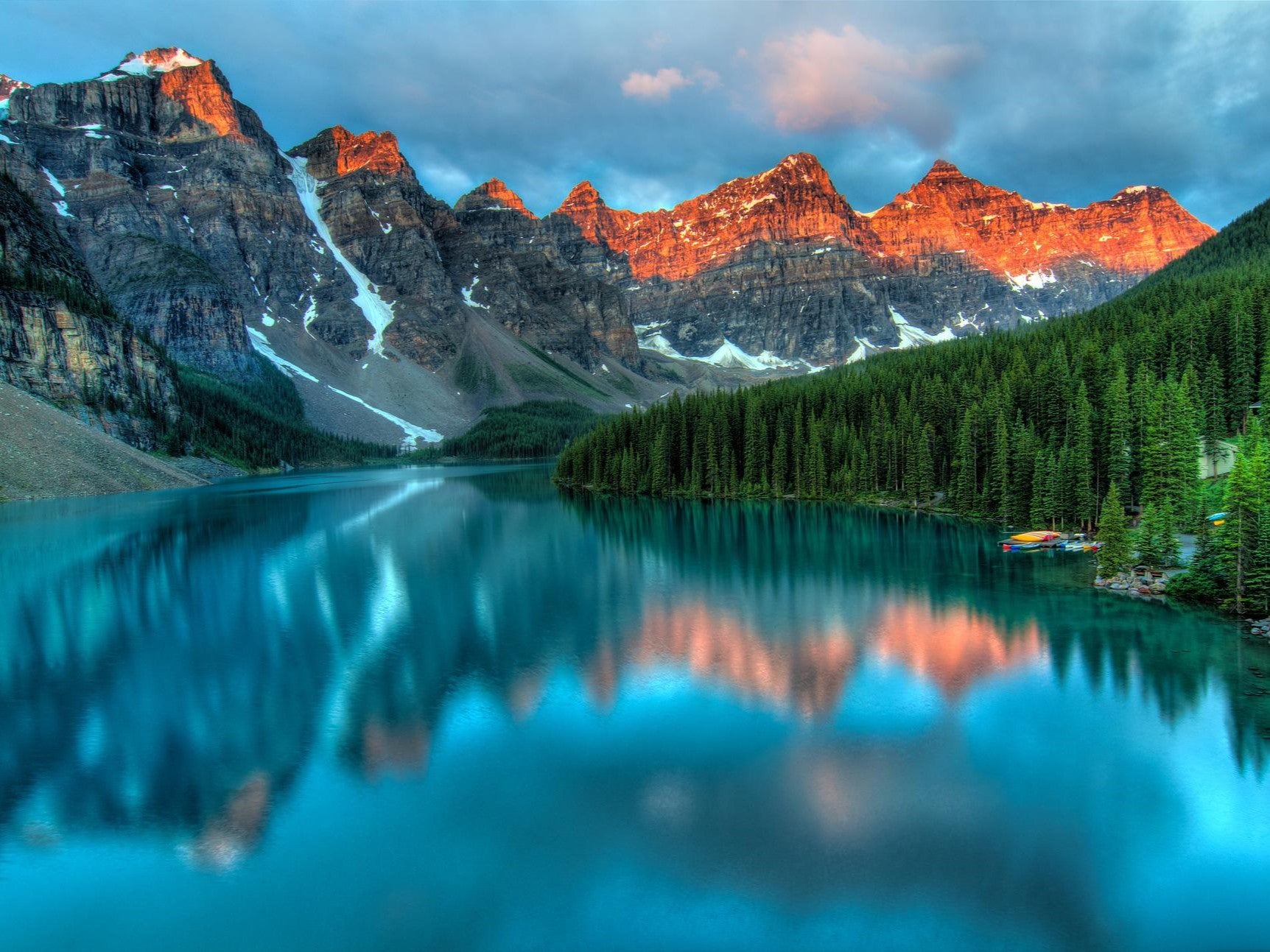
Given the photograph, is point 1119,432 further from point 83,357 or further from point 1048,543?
point 83,357

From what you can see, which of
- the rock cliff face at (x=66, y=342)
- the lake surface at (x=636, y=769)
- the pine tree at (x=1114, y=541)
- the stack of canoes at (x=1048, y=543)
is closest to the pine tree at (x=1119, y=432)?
the stack of canoes at (x=1048, y=543)

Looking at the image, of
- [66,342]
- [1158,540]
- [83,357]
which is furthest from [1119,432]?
[83,357]

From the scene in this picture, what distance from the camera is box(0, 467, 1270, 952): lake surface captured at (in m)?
13.6

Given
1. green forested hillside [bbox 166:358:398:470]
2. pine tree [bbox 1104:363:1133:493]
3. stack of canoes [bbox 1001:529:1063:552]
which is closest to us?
stack of canoes [bbox 1001:529:1063:552]

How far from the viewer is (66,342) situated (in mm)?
118125

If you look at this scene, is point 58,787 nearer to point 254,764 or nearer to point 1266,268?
point 254,764

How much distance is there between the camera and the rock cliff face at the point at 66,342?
111688 millimetres

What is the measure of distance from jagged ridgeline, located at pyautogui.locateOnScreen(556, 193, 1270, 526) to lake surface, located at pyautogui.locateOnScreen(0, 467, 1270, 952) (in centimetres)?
1546

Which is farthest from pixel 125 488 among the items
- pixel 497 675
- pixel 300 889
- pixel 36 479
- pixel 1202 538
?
pixel 1202 538

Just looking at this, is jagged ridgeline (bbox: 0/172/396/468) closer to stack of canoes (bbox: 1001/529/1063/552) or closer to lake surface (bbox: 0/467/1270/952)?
lake surface (bbox: 0/467/1270/952)

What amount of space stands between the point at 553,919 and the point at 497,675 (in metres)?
13.9

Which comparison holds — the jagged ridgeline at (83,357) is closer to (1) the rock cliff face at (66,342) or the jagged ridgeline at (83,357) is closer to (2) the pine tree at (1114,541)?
(1) the rock cliff face at (66,342)

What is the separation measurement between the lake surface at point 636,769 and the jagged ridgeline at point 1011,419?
15455 mm

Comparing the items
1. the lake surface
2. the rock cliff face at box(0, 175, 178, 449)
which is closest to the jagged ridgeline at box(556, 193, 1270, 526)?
the lake surface
